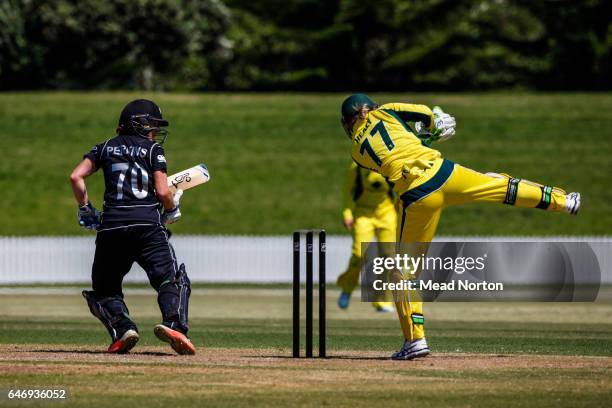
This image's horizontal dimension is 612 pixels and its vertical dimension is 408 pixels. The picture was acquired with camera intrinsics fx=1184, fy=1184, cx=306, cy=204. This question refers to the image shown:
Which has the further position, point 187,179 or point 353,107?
point 187,179

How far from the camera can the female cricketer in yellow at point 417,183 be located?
9344 millimetres

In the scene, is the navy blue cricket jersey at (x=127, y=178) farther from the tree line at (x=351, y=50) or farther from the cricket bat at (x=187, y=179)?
the tree line at (x=351, y=50)

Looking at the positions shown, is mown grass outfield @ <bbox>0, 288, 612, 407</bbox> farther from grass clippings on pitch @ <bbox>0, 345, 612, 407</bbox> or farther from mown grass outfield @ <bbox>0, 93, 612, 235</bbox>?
mown grass outfield @ <bbox>0, 93, 612, 235</bbox>

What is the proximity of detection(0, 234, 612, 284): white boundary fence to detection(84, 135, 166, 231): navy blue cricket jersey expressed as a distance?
16986mm

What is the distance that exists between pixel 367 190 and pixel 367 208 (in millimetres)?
280

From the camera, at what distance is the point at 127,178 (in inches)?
382

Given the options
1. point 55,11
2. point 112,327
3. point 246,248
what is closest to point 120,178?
point 112,327

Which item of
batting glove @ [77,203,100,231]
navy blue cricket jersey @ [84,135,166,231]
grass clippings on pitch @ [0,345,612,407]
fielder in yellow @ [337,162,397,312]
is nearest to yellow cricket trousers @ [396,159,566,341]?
grass clippings on pitch @ [0,345,612,407]

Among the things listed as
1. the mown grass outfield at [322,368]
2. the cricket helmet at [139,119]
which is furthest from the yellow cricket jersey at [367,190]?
the cricket helmet at [139,119]

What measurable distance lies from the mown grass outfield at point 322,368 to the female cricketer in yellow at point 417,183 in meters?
0.44

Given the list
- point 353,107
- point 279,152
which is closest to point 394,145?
point 353,107

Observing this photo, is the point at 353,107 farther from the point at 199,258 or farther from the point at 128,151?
the point at 199,258

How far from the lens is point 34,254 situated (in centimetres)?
2694

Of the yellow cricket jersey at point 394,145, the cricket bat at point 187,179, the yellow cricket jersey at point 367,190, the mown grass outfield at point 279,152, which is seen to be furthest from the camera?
the mown grass outfield at point 279,152
